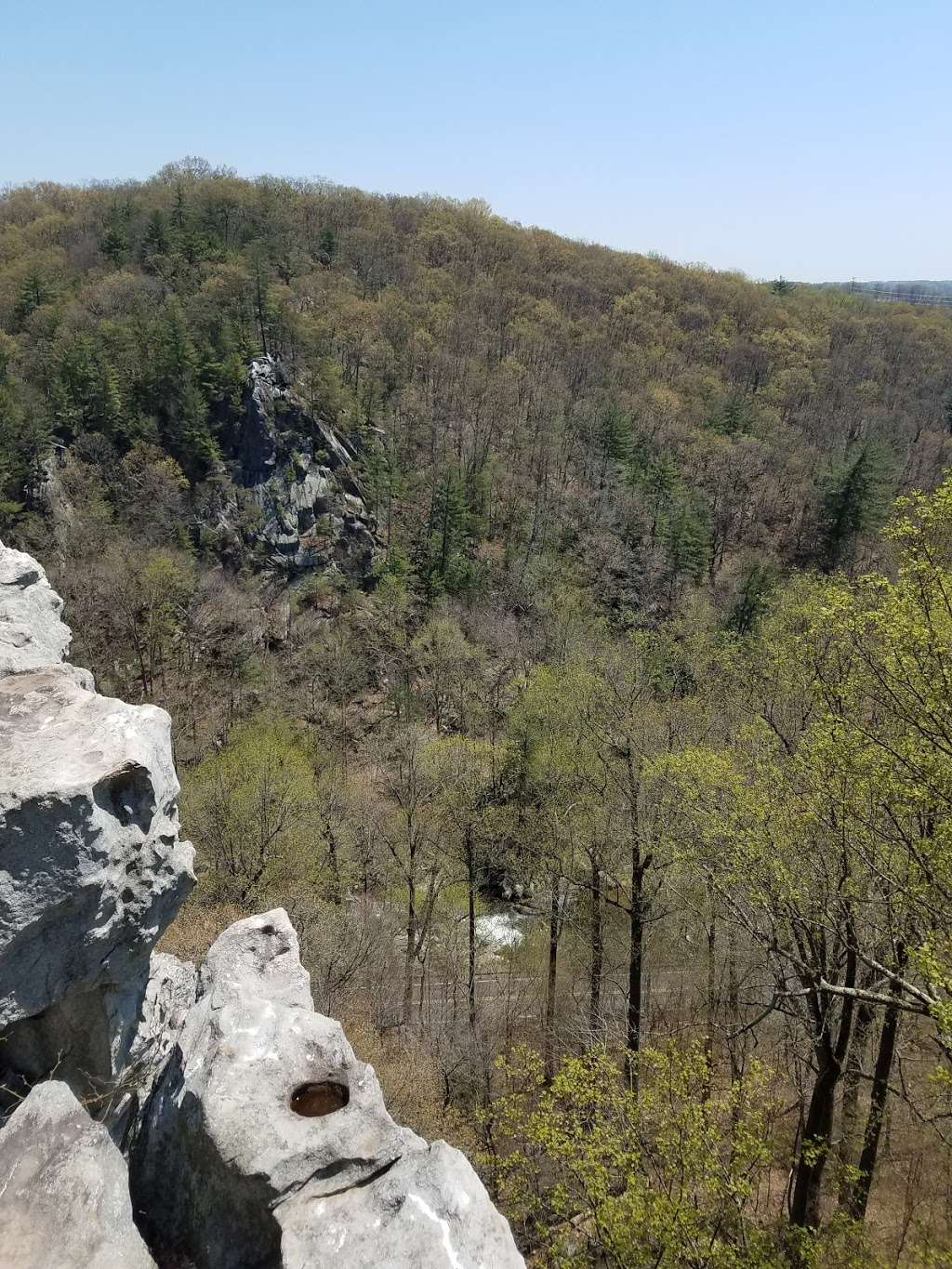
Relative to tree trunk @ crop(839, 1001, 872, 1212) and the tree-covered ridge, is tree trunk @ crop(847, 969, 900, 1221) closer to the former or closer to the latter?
tree trunk @ crop(839, 1001, 872, 1212)

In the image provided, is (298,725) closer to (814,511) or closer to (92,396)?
(92,396)

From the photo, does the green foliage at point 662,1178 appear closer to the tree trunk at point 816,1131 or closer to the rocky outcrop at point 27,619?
the tree trunk at point 816,1131

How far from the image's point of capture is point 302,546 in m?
57.0

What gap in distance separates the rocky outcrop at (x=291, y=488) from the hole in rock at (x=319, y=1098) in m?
49.9

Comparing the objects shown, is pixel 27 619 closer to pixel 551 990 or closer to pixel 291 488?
pixel 551 990

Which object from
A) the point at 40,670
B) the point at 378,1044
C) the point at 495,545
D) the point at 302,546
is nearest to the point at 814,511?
the point at 495,545

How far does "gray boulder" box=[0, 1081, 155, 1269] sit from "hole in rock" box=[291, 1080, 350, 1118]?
6.24ft

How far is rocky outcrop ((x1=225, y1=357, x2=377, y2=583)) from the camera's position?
5662 cm

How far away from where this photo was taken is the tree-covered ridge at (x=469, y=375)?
58.2 meters

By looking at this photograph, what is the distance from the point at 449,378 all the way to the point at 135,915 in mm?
81360

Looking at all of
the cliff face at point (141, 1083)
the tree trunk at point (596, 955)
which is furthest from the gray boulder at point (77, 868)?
the tree trunk at point (596, 955)

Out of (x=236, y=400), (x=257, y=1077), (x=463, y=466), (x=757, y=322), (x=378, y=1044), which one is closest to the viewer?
(x=257, y=1077)

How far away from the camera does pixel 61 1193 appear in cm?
716

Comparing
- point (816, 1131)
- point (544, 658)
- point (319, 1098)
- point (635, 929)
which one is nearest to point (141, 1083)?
point (319, 1098)
